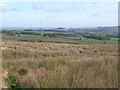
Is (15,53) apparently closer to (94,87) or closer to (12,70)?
(12,70)

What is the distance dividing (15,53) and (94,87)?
9461 mm

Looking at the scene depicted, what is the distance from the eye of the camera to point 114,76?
493cm

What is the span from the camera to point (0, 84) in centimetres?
518

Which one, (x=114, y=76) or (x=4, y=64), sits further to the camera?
(x=4, y=64)

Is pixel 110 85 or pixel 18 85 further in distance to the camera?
pixel 18 85

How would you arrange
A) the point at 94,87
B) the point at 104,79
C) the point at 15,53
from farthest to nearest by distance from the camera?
the point at 15,53 < the point at 104,79 < the point at 94,87

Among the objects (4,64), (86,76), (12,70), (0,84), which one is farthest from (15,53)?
(86,76)

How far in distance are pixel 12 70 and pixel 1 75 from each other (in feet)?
2.20

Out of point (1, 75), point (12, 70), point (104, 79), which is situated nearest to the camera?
point (104, 79)

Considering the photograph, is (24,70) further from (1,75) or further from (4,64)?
(4,64)

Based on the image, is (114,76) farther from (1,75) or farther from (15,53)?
(15,53)

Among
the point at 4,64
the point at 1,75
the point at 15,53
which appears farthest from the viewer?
A: the point at 15,53

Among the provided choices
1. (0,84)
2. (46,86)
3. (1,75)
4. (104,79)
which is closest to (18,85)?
(0,84)

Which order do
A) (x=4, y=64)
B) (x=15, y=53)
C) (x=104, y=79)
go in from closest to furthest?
(x=104, y=79)
(x=4, y=64)
(x=15, y=53)
